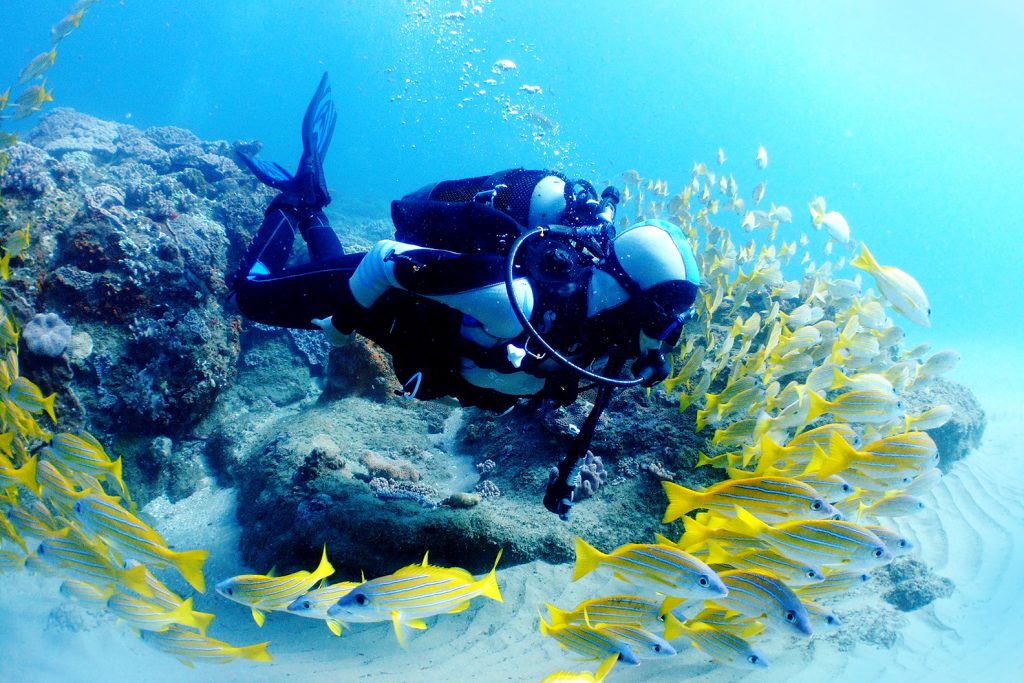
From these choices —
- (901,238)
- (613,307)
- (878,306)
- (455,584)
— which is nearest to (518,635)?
(455,584)

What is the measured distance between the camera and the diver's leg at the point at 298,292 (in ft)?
14.2

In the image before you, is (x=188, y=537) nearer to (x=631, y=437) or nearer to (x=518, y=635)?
(x=518, y=635)

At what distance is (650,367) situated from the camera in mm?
3250

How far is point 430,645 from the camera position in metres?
3.52

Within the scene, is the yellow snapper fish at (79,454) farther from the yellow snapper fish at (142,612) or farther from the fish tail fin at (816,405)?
the fish tail fin at (816,405)

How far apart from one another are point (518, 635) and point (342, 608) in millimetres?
1826

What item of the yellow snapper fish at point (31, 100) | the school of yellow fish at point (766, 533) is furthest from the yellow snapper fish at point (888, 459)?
the yellow snapper fish at point (31, 100)

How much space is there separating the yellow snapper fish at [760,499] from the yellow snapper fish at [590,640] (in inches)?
24.4

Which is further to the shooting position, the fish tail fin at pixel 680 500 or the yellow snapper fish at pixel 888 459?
the yellow snapper fish at pixel 888 459

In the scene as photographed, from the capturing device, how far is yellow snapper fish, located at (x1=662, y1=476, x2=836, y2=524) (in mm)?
2473

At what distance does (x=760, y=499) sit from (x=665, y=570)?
2.33ft

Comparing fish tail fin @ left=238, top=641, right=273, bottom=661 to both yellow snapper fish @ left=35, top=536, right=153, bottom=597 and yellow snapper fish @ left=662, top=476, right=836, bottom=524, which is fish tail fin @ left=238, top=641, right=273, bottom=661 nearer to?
yellow snapper fish @ left=35, top=536, right=153, bottom=597

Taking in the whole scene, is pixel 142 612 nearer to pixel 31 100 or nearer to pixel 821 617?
pixel 821 617

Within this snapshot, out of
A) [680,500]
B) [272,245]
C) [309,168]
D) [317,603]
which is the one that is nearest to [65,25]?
[309,168]
